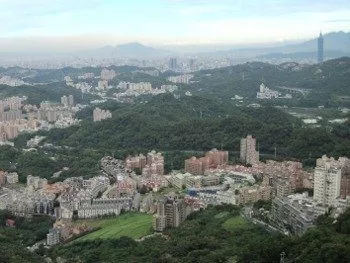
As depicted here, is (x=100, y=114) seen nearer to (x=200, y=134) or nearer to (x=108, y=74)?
(x=200, y=134)

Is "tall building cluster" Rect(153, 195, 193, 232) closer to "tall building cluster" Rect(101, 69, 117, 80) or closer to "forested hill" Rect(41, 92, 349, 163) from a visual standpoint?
"forested hill" Rect(41, 92, 349, 163)

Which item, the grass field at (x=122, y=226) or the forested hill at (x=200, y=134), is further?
the forested hill at (x=200, y=134)

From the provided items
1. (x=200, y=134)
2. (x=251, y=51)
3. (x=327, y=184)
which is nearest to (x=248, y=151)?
(x=200, y=134)

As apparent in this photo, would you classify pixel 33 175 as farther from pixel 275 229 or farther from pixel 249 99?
pixel 249 99

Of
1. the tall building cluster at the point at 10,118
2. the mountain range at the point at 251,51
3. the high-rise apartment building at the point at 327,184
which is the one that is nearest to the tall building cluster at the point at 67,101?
the tall building cluster at the point at 10,118

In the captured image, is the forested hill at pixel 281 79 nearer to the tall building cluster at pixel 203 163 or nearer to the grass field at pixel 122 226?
the tall building cluster at pixel 203 163

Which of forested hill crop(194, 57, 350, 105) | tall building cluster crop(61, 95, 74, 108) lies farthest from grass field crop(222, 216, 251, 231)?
tall building cluster crop(61, 95, 74, 108)
